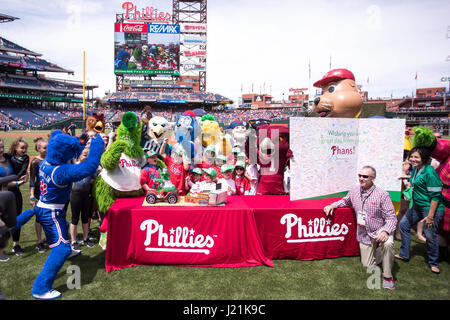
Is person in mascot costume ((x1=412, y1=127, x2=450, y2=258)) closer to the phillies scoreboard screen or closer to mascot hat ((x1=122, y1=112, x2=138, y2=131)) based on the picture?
mascot hat ((x1=122, y1=112, x2=138, y2=131))

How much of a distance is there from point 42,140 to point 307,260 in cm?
435

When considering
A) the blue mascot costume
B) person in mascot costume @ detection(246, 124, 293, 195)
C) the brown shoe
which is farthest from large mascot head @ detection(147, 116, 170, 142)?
the brown shoe

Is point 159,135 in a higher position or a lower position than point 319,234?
higher

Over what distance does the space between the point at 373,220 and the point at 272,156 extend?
66.7 inches

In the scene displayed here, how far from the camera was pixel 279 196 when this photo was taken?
435cm

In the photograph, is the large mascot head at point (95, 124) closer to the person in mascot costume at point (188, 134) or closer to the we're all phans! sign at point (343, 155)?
the person in mascot costume at point (188, 134)

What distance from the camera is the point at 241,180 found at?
4.68 m

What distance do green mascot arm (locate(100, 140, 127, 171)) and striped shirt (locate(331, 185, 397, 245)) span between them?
327cm

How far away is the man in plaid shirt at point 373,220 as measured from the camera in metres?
3.14

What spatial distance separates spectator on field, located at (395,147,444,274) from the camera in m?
3.47

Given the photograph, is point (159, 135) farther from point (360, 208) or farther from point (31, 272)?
point (360, 208)

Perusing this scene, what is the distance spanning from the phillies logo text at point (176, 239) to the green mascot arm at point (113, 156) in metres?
0.93

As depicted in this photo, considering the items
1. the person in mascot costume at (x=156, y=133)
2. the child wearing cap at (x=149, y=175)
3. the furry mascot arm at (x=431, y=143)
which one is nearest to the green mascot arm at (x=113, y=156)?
the child wearing cap at (x=149, y=175)
